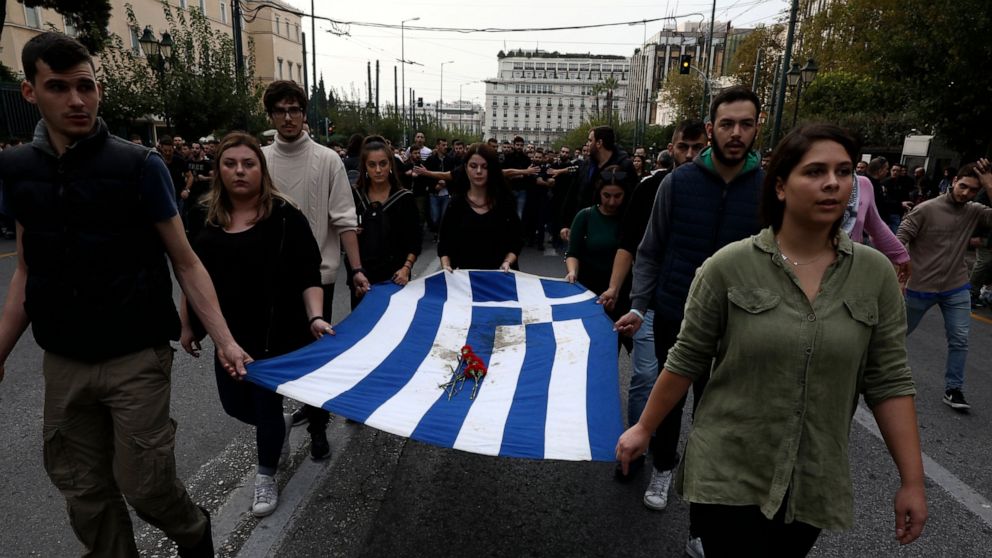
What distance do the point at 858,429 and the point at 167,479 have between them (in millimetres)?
4318

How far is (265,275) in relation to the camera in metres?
3.16

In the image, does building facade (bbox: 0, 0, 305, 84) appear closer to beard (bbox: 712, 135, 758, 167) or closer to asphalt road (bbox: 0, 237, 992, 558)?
asphalt road (bbox: 0, 237, 992, 558)

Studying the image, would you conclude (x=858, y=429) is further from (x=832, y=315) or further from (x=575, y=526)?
(x=832, y=315)

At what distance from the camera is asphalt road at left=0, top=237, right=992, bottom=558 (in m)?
2.99

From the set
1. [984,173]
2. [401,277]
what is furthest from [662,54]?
[401,277]

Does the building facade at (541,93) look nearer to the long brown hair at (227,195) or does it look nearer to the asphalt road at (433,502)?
the asphalt road at (433,502)

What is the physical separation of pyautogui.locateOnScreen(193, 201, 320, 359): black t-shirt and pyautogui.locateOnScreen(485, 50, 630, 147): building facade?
572 feet

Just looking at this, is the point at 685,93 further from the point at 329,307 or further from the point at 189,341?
the point at 189,341

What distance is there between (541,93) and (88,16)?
16146 cm

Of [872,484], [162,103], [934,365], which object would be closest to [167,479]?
[872,484]

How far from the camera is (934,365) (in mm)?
6078

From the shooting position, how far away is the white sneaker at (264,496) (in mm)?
3193

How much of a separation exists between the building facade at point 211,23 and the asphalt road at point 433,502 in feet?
56.5

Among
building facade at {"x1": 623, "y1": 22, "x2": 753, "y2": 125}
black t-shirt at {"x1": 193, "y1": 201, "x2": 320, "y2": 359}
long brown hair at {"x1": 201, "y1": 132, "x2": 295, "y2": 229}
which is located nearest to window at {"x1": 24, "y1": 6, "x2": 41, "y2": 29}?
long brown hair at {"x1": 201, "y1": 132, "x2": 295, "y2": 229}
